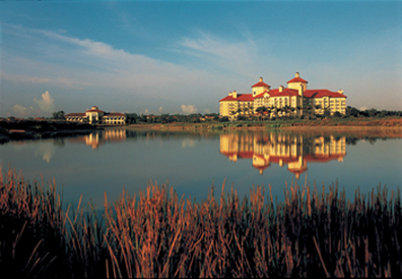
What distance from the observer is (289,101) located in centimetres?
7306

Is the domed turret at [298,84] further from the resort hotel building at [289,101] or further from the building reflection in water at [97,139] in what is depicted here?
the building reflection in water at [97,139]

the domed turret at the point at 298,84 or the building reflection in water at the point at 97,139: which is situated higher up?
the domed turret at the point at 298,84

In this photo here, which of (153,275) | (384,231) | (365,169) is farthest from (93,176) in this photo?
(365,169)

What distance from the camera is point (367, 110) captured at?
5950 cm

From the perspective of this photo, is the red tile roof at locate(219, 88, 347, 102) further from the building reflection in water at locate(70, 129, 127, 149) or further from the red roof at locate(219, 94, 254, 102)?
the building reflection in water at locate(70, 129, 127, 149)

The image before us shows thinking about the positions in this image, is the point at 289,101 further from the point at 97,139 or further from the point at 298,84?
the point at 97,139

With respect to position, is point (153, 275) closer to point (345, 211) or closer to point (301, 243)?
point (301, 243)

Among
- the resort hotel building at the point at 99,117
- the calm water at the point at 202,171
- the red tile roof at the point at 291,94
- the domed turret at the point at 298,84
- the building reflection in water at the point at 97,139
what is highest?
the domed turret at the point at 298,84

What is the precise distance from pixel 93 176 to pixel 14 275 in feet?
30.0

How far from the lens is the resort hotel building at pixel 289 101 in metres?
70.6

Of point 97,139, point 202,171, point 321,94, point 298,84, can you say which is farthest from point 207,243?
point 321,94

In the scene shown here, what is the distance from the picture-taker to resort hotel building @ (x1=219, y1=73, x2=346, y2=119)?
2781 inches

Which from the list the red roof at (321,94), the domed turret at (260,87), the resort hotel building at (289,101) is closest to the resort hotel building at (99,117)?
the resort hotel building at (289,101)

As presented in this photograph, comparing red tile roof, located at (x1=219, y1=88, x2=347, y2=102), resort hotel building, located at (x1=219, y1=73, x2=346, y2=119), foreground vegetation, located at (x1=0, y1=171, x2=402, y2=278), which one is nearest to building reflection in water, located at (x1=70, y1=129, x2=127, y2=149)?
foreground vegetation, located at (x1=0, y1=171, x2=402, y2=278)
